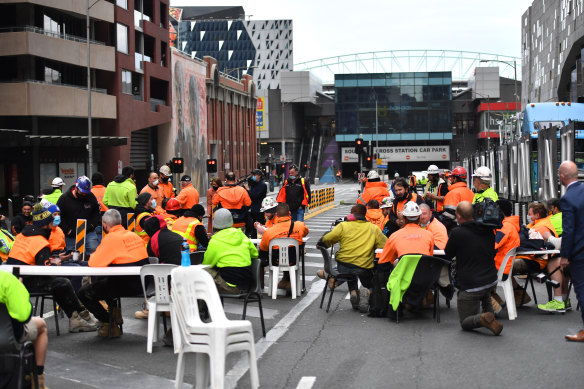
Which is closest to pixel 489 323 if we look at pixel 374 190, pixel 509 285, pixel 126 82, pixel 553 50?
pixel 509 285

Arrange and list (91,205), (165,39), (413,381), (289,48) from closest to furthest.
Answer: (413,381) < (91,205) < (165,39) < (289,48)

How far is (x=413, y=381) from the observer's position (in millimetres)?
7336

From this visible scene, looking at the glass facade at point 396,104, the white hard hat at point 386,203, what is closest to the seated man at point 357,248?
the white hard hat at point 386,203

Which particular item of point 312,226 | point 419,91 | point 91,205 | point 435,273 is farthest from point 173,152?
point 419,91

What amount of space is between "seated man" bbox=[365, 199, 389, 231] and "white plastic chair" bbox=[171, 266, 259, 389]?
325 inches

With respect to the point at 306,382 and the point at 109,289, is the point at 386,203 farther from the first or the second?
the point at 306,382

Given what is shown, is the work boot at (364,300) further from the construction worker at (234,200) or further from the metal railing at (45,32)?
the metal railing at (45,32)

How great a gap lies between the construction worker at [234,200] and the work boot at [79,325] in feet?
19.2

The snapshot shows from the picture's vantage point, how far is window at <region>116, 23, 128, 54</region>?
45.8 meters

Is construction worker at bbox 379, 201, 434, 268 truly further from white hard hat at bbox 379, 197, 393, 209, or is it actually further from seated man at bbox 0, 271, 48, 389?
seated man at bbox 0, 271, 48, 389

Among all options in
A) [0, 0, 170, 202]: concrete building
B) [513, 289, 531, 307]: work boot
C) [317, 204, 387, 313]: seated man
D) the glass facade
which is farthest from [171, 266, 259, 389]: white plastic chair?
the glass facade

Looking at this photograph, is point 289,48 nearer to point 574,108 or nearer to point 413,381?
point 574,108

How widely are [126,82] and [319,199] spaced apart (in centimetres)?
1430

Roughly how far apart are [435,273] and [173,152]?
46013 mm
